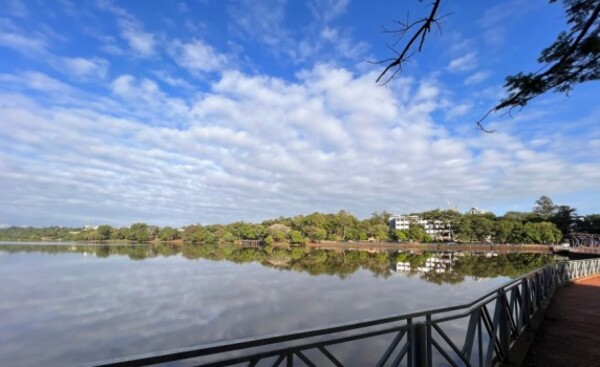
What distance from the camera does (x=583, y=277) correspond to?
18875 mm

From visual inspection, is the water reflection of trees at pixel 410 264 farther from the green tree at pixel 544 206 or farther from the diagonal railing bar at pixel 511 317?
the green tree at pixel 544 206

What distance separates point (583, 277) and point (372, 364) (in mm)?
15262

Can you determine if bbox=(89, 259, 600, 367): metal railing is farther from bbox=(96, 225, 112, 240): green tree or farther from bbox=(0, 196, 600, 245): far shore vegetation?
bbox=(96, 225, 112, 240): green tree

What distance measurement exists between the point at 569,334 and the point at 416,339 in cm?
617

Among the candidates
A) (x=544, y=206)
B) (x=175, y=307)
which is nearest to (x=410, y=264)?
(x=175, y=307)

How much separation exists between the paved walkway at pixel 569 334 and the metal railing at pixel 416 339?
0.39 m

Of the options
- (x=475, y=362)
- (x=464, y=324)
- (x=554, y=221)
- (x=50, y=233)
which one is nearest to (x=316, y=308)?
(x=464, y=324)

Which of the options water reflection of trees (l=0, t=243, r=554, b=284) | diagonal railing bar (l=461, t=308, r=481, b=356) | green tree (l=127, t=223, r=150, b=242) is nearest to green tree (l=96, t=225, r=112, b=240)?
green tree (l=127, t=223, r=150, b=242)

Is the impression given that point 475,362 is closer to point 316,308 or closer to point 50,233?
point 316,308

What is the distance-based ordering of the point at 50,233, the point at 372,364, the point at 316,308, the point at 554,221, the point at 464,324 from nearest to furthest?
1. the point at 372,364
2. the point at 464,324
3. the point at 316,308
4. the point at 554,221
5. the point at 50,233

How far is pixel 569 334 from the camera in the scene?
795 centimetres

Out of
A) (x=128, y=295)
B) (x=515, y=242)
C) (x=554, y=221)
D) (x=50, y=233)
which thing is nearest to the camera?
(x=128, y=295)

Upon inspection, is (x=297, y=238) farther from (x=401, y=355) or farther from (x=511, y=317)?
(x=401, y=355)

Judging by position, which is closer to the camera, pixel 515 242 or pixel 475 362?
pixel 475 362
